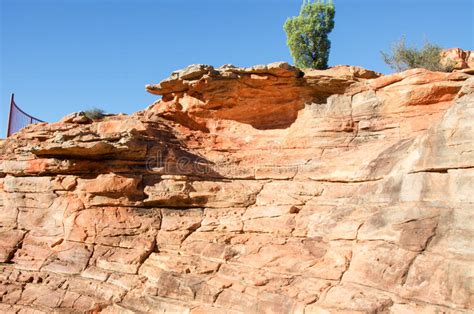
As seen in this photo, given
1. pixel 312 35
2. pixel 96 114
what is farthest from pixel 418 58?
pixel 96 114

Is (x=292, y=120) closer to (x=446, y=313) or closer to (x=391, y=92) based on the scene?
(x=391, y=92)

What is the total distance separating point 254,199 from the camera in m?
11.8

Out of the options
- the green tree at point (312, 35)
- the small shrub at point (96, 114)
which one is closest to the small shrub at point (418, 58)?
the green tree at point (312, 35)

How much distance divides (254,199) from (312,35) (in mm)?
10219

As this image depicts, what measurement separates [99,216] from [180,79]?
16.6 feet

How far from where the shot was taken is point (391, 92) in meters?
12.0

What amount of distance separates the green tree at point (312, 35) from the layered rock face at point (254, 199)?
6.14 m

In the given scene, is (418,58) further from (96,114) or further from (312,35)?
(96,114)

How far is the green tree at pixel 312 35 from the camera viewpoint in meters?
18.9

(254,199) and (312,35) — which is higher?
(312,35)

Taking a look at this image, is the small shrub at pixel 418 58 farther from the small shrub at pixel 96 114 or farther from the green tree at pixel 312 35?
the small shrub at pixel 96 114

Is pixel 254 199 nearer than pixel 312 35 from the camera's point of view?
Yes

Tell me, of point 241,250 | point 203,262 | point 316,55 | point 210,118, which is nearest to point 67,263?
point 203,262

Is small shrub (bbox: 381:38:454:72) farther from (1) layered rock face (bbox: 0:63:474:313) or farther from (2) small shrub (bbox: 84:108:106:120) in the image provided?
(2) small shrub (bbox: 84:108:106:120)
